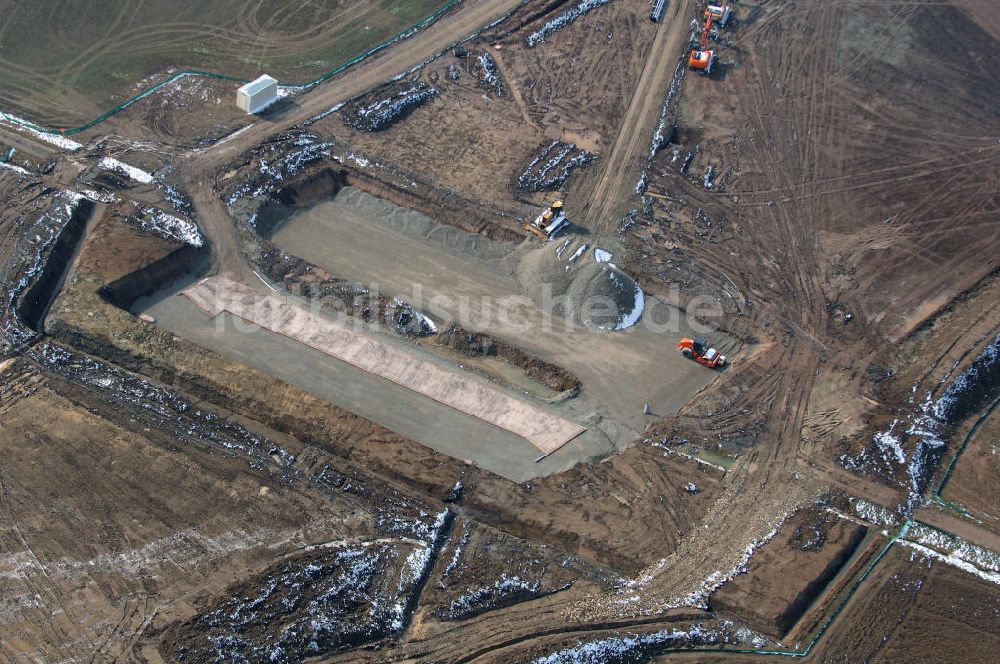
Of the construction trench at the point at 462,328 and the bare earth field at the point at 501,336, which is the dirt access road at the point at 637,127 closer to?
the bare earth field at the point at 501,336

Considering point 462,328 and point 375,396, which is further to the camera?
point 462,328

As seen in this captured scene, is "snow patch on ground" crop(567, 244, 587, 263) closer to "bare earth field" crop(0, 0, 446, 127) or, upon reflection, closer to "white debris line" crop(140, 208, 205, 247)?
"white debris line" crop(140, 208, 205, 247)

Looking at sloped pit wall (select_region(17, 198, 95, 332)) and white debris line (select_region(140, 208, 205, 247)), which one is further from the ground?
white debris line (select_region(140, 208, 205, 247))

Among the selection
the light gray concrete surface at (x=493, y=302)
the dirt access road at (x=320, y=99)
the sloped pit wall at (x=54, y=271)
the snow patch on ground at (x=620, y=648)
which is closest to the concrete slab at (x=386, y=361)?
the dirt access road at (x=320, y=99)

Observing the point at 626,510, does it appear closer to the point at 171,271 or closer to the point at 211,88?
the point at 171,271

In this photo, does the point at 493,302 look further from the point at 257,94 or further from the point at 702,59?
the point at 702,59

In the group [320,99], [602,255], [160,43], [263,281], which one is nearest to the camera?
[263,281]

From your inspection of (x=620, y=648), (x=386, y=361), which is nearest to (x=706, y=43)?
(x=386, y=361)

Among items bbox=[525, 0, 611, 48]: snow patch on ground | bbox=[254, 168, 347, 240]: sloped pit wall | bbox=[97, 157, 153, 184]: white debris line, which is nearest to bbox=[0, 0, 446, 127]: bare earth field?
bbox=[97, 157, 153, 184]: white debris line
